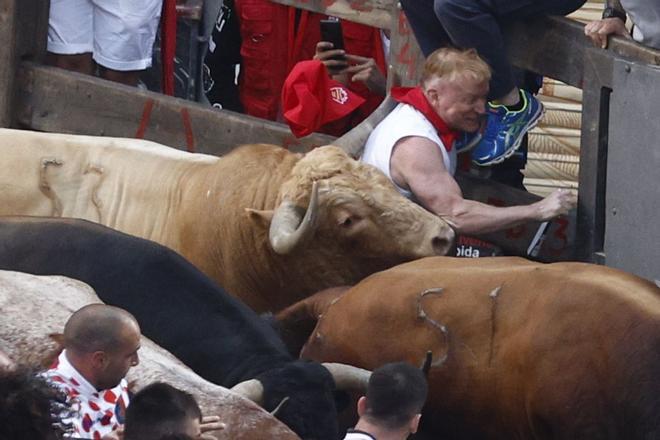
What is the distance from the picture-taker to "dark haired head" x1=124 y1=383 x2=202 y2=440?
4.01m

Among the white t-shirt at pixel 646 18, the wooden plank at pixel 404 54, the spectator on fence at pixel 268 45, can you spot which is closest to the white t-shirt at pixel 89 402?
the white t-shirt at pixel 646 18

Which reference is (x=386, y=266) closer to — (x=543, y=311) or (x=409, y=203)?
(x=409, y=203)

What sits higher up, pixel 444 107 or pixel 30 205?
pixel 444 107

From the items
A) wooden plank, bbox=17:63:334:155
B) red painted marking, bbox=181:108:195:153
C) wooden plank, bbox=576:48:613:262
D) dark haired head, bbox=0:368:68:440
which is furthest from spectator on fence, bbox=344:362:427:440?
red painted marking, bbox=181:108:195:153

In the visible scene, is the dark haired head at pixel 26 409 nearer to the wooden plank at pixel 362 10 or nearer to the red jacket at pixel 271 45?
the wooden plank at pixel 362 10

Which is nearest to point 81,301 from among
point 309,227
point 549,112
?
point 309,227

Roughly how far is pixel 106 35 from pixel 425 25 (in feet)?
7.16

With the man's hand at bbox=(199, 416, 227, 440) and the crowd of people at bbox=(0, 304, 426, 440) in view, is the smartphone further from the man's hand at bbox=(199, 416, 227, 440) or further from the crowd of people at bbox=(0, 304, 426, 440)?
the man's hand at bbox=(199, 416, 227, 440)

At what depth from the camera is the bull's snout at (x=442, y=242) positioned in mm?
6777

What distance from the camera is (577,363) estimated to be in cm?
543

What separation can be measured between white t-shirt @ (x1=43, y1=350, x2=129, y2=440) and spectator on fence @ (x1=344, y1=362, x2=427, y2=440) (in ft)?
2.11

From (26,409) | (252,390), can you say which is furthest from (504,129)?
(26,409)

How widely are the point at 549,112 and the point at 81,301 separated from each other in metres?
5.44

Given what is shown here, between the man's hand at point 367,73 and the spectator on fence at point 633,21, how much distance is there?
4.44 ft
